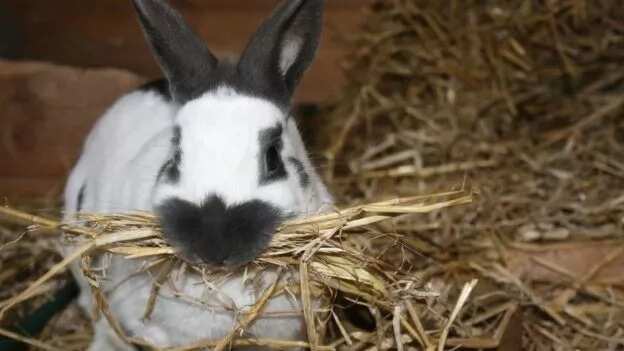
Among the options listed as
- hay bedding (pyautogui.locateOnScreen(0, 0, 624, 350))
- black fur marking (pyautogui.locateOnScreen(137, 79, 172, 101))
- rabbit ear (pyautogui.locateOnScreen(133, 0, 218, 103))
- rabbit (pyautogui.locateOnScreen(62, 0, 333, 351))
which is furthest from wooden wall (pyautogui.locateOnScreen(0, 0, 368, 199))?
rabbit ear (pyautogui.locateOnScreen(133, 0, 218, 103))

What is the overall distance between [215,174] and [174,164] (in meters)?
0.20

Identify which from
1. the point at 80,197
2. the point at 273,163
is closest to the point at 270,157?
the point at 273,163

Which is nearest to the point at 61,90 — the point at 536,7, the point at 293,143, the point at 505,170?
the point at 293,143

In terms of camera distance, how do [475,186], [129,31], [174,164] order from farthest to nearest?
[129,31] < [475,186] < [174,164]

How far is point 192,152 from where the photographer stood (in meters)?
2.17

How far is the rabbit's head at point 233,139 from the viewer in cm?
207

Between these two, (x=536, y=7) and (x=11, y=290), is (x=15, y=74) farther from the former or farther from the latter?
(x=536, y=7)

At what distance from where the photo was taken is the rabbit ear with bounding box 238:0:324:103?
2.32 metres

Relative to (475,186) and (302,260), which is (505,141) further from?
(302,260)

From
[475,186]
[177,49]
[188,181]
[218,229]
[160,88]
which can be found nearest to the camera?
[218,229]

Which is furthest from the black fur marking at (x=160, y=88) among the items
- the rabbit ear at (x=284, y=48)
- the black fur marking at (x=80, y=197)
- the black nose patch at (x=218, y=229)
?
the black nose patch at (x=218, y=229)

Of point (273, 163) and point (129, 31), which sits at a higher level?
point (129, 31)

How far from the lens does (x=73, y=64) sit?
394 cm

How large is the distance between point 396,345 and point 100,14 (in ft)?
8.12
